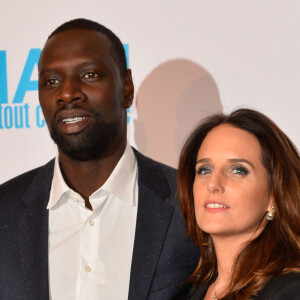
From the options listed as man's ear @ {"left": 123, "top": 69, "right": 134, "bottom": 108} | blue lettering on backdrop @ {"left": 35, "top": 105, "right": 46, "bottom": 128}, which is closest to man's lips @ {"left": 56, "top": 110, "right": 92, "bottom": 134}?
man's ear @ {"left": 123, "top": 69, "right": 134, "bottom": 108}

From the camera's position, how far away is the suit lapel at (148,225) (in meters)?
2.11

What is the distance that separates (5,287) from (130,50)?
1.29m

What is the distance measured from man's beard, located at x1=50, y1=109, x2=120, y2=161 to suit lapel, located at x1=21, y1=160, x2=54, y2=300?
183mm

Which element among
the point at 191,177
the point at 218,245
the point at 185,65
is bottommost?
the point at 218,245

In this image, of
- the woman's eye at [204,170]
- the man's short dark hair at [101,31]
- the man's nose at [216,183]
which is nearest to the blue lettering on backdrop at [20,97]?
the man's short dark hair at [101,31]

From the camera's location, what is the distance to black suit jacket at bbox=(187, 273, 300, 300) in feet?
5.87

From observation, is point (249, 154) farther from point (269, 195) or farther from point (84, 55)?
point (84, 55)

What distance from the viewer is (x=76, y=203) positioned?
2273mm

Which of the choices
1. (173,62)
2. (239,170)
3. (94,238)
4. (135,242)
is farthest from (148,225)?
(173,62)

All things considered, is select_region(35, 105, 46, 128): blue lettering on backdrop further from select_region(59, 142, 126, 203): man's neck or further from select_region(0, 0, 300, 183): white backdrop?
select_region(59, 142, 126, 203): man's neck

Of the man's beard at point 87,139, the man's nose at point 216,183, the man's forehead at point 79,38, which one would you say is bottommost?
the man's nose at point 216,183

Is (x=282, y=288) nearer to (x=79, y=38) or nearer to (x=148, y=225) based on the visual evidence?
(x=148, y=225)

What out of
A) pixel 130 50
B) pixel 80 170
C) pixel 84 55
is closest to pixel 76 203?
pixel 80 170

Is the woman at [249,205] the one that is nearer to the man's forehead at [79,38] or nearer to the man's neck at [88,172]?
the man's neck at [88,172]
